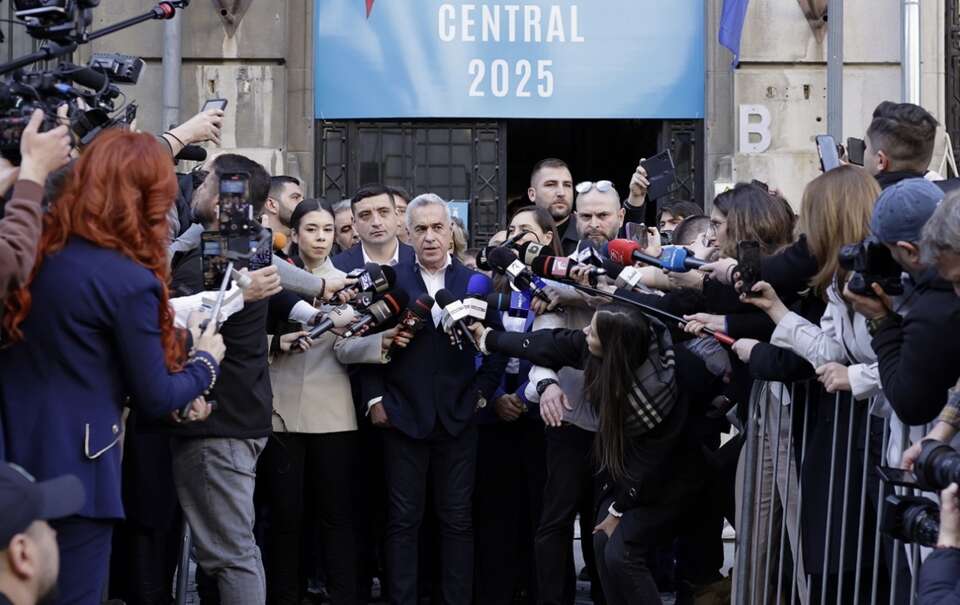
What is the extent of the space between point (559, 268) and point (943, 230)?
110 inches

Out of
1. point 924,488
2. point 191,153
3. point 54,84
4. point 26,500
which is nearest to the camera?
point 26,500

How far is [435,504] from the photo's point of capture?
7781 millimetres

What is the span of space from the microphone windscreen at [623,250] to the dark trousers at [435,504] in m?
1.32

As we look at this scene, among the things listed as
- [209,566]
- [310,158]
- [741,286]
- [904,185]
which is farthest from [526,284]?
[310,158]

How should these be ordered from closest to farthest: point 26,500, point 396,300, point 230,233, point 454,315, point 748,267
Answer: point 26,500 < point 230,233 < point 748,267 < point 454,315 < point 396,300

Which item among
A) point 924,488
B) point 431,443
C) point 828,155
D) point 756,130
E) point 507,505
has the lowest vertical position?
point 507,505

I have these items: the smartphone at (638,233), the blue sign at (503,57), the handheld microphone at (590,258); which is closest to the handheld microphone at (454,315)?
the handheld microphone at (590,258)

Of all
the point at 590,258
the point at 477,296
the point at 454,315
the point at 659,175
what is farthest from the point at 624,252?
the point at 659,175

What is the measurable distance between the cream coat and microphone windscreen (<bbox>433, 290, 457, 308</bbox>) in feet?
1.16

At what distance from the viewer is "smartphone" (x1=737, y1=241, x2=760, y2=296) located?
243 inches

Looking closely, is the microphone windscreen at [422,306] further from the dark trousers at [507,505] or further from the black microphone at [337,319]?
the dark trousers at [507,505]

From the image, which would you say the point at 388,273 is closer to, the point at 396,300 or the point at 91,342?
the point at 396,300

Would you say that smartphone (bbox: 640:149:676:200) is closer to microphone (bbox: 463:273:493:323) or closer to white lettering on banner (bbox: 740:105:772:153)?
microphone (bbox: 463:273:493:323)

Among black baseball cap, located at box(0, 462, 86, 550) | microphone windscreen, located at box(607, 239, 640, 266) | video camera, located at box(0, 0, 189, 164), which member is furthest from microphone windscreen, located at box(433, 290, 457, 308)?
black baseball cap, located at box(0, 462, 86, 550)
